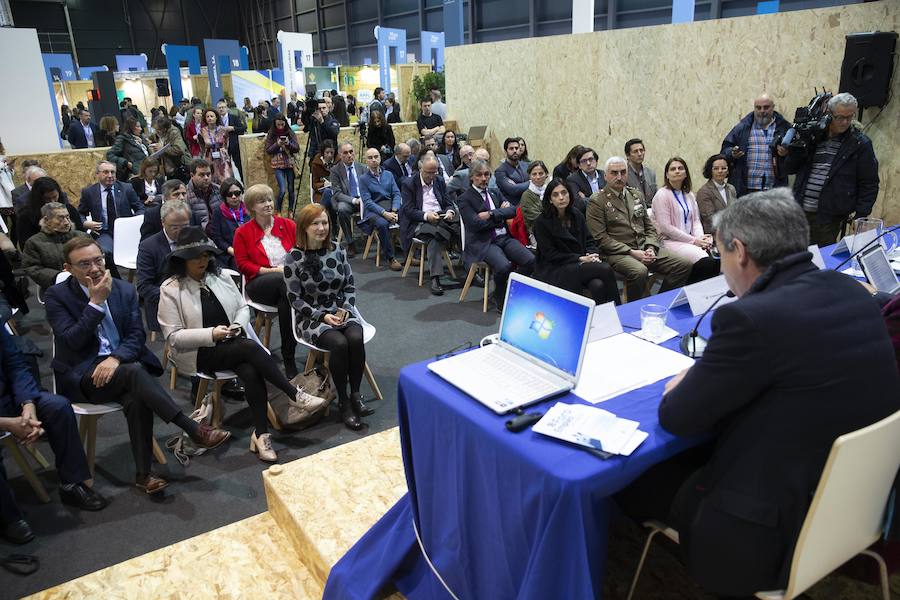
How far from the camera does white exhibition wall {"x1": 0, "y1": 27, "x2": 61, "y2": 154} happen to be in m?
7.98

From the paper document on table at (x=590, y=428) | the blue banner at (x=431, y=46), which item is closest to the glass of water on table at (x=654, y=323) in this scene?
the paper document on table at (x=590, y=428)

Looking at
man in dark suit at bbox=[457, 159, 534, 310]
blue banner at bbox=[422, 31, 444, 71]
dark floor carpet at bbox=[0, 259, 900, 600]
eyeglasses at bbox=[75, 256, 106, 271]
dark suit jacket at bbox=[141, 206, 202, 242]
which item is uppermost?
blue banner at bbox=[422, 31, 444, 71]

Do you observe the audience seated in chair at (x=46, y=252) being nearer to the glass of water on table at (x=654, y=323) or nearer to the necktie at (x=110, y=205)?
the necktie at (x=110, y=205)

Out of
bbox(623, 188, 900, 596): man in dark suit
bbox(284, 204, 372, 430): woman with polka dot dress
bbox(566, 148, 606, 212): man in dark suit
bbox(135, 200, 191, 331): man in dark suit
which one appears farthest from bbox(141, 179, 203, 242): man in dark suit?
bbox(623, 188, 900, 596): man in dark suit

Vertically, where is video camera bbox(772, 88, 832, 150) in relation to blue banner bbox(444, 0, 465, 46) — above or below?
below

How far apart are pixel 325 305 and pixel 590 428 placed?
7.44 ft

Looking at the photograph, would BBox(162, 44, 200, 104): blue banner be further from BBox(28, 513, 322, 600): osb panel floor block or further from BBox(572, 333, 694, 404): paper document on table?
BBox(572, 333, 694, 404): paper document on table

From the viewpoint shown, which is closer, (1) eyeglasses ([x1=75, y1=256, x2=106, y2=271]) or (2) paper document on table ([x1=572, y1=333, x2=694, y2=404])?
(2) paper document on table ([x1=572, y1=333, x2=694, y2=404])

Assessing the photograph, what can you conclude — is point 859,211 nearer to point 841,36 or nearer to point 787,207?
point 841,36

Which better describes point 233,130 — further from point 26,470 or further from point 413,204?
point 26,470

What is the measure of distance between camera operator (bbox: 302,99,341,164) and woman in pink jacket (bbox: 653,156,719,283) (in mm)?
4874

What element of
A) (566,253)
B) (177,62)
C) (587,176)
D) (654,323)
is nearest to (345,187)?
(587,176)

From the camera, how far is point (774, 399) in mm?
1502

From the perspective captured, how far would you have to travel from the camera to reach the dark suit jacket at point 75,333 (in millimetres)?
2967
